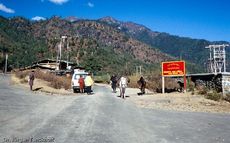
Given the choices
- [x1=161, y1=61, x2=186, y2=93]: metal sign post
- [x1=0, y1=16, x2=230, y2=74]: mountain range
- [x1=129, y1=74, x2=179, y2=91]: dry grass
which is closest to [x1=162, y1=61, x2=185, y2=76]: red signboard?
[x1=161, y1=61, x2=186, y2=93]: metal sign post

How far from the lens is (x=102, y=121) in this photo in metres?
11.9

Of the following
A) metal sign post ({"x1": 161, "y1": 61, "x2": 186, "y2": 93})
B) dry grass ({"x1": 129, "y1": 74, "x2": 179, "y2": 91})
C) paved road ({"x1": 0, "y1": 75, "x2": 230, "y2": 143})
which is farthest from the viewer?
dry grass ({"x1": 129, "y1": 74, "x2": 179, "y2": 91})

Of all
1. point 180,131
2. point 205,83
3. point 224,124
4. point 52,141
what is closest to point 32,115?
point 52,141

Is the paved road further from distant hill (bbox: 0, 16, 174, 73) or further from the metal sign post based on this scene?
distant hill (bbox: 0, 16, 174, 73)

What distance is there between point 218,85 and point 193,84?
196 inches

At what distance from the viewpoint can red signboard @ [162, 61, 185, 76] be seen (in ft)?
96.5

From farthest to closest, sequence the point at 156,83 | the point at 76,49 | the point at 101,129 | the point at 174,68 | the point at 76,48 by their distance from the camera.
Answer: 1. the point at 76,48
2. the point at 76,49
3. the point at 156,83
4. the point at 174,68
5. the point at 101,129

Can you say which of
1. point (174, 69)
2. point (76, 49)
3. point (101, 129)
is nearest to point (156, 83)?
point (174, 69)

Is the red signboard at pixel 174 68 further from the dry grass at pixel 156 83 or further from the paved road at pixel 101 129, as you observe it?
the paved road at pixel 101 129

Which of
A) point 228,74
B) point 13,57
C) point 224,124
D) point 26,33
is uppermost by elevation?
point 26,33

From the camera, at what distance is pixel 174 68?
29891 millimetres

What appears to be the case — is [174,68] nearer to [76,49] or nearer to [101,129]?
[101,129]

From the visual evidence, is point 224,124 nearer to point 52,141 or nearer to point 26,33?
point 52,141

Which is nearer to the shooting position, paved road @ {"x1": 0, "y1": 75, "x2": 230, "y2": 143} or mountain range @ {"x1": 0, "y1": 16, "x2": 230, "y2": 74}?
paved road @ {"x1": 0, "y1": 75, "x2": 230, "y2": 143}
